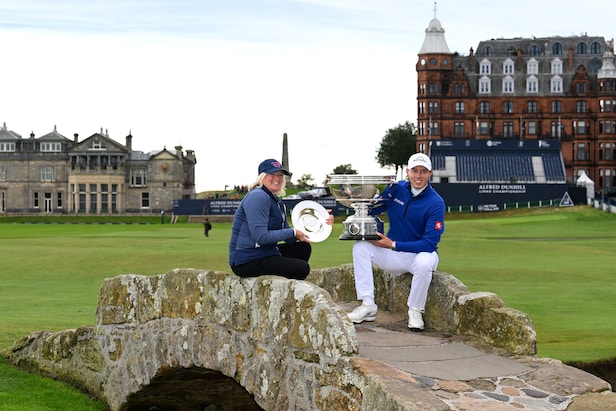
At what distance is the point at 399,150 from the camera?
152 metres

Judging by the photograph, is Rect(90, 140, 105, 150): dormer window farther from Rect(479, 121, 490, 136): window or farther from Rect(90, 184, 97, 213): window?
Rect(479, 121, 490, 136): window

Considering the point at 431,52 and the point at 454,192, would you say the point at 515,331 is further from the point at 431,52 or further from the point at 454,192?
the point at 431,52

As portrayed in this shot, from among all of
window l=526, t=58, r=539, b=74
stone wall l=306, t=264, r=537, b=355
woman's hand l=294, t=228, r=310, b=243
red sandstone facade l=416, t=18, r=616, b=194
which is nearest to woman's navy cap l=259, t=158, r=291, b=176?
woman's hand l=294, t=228, r=310, b=243

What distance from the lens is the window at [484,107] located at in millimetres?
129125

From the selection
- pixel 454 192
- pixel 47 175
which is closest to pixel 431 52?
pixel 454 192

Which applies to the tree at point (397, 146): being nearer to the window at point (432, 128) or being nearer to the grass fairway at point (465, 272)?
the window at point (432, 128)

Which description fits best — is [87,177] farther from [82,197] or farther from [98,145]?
[98,145]

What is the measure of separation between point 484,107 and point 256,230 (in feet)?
396

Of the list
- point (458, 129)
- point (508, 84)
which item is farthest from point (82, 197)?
point (508, 84)

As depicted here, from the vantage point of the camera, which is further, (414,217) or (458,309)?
(414,217)

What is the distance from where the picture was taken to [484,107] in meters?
129

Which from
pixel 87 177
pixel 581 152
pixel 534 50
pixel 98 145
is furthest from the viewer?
pixel 98 145

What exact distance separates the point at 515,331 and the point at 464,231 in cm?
5321

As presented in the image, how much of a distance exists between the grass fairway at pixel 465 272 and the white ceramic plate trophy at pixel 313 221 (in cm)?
531
